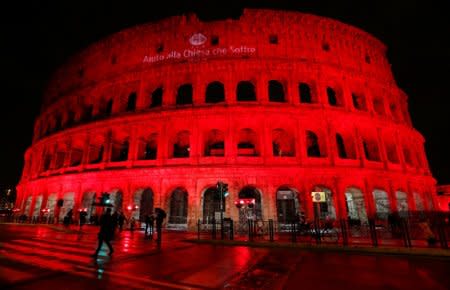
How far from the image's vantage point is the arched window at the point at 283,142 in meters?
25.0

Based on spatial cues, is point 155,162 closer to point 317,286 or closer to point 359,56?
point 317,286

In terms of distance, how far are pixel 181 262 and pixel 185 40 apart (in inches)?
884

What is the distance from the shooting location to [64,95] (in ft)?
98.9

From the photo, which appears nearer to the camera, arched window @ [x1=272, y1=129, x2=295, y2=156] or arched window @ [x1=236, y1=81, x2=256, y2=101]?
arched window @ [x1=272, y1=129, x2=295, y2=156]

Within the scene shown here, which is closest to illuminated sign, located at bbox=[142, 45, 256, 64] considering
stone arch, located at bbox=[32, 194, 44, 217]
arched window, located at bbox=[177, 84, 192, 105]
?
arched window, located at bbox=[177, 84, 192, 105]

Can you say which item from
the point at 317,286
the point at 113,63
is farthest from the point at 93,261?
the point at 113,63

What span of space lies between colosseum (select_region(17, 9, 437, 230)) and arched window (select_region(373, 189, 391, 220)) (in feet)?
0.67

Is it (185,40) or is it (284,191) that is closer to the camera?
(284,191)

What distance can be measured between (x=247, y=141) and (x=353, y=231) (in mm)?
12605

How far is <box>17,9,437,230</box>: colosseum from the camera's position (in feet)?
66.9

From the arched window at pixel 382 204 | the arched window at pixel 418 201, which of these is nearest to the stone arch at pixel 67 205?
the arched window at pixel 382 204

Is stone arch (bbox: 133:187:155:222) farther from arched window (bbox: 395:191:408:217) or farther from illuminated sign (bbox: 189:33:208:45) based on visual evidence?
arched window (bbox: 395:191:408:217)

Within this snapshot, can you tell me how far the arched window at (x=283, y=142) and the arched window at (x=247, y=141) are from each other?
2151 mm

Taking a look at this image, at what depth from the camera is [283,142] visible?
25.9 m
